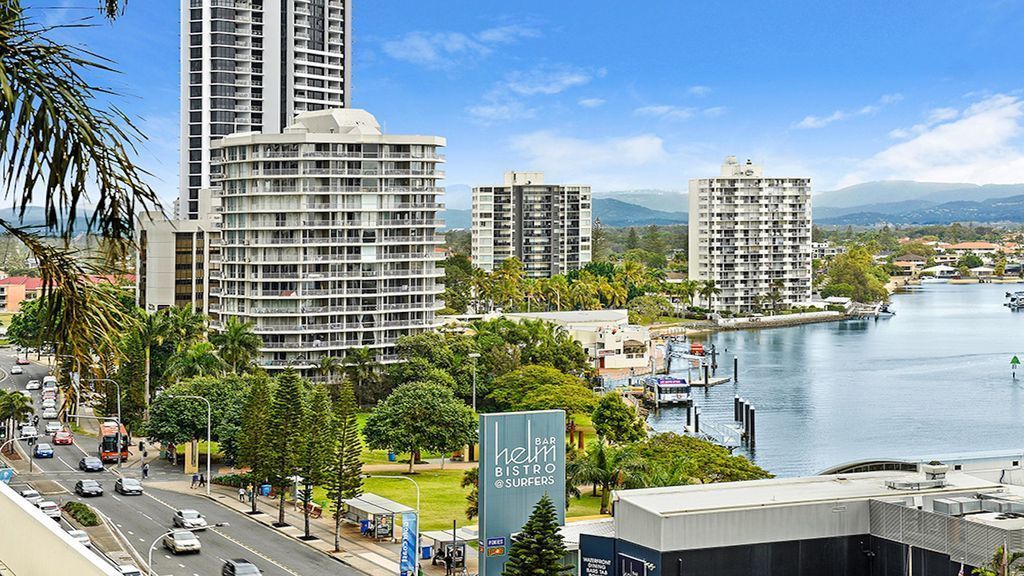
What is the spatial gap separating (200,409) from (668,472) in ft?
59.7

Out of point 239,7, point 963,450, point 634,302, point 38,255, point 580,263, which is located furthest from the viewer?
point 580,263

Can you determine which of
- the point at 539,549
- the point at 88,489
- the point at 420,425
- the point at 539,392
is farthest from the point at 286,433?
the point at 539,392

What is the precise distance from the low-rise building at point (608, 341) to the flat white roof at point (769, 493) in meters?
54.9

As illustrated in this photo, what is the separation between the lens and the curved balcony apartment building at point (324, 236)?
61.4 meters

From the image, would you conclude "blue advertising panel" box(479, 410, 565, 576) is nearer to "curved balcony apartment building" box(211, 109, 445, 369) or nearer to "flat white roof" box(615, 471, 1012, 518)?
"flat white roof" box(615, 471, 1012, 518)

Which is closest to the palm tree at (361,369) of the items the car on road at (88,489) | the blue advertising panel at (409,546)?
the car on road at (88,489)

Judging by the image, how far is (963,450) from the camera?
55969 millimetres

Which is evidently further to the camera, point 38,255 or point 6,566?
point 6,566

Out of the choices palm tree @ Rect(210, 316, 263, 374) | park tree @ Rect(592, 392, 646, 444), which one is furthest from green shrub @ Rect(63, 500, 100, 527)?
palm tree @ Rect(210, 316, 263, 374)

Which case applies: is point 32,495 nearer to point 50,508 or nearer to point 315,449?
point 50,508

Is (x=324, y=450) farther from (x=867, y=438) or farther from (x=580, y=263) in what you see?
(x=580, y=263)

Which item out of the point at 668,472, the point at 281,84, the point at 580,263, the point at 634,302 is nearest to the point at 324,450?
the point at 668,472

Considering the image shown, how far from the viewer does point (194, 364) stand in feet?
174

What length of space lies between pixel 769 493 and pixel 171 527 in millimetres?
17521
